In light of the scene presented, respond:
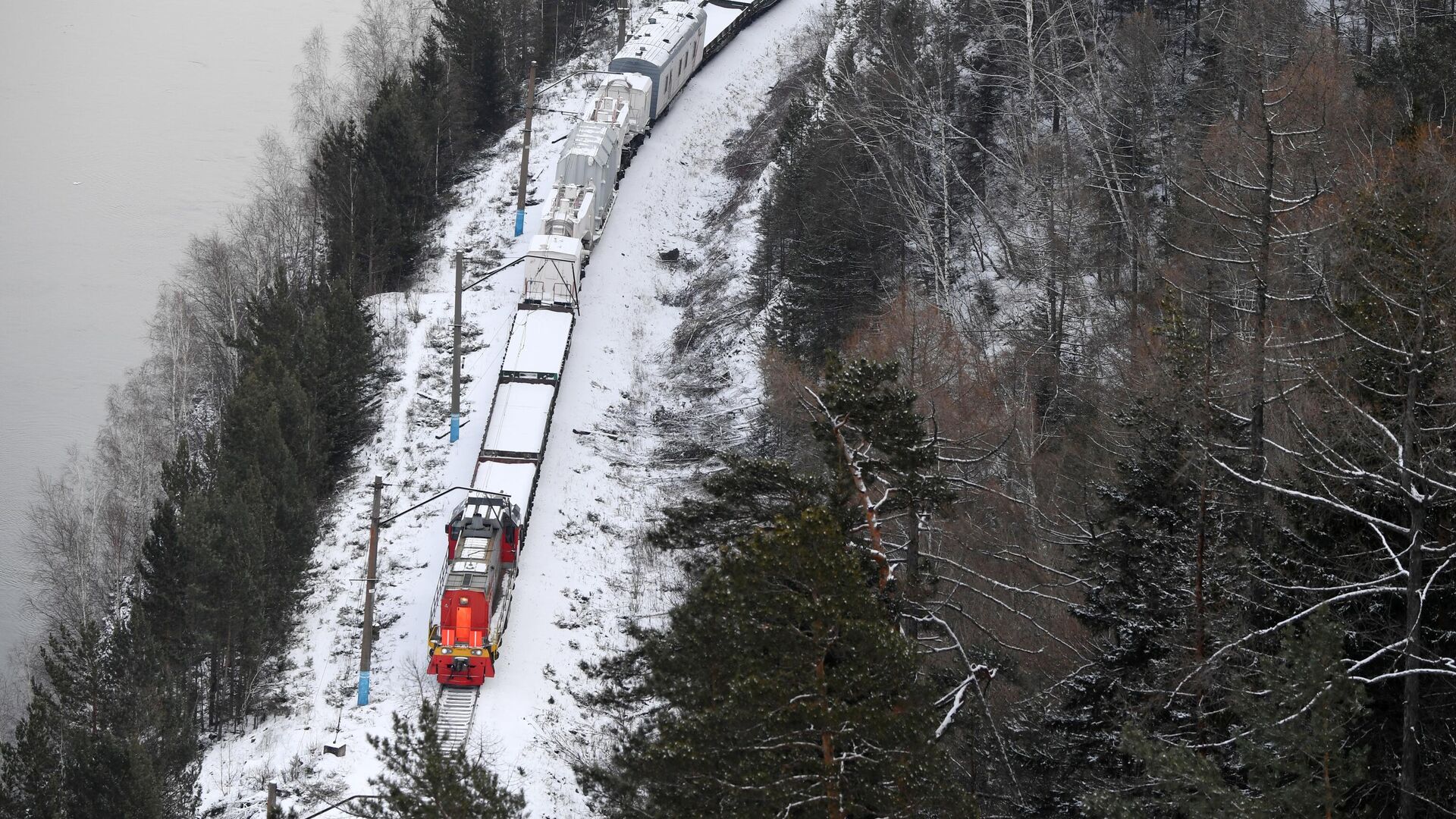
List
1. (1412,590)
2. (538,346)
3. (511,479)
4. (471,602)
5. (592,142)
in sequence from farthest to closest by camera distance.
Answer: (592,142) → (538,346) → (511,479) → (471,602) → (1412,590)

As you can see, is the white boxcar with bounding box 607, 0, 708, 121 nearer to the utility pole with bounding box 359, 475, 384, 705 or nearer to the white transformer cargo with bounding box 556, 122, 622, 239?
the white transformer cargo with bounding box 556, 122, 622, 239

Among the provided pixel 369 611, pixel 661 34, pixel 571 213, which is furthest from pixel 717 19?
pixel 369 611

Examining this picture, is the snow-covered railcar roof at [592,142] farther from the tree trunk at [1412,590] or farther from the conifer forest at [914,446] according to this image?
the tree trunk at [1412,590]

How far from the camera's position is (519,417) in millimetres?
36594

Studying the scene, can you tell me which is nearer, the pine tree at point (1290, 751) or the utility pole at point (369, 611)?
the pine tree at point (1290, 751)

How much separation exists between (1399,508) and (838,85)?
1311 inches

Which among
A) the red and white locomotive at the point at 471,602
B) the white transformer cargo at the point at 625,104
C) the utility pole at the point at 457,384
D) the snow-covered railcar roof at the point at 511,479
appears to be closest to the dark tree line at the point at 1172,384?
the white transformer cargo at the point at 625,104

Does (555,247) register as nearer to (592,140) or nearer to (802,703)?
(592,140)

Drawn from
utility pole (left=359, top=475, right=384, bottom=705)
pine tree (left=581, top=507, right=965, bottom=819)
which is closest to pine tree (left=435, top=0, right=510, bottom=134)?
utility pole (left=359, top=475, right=384, bottom=705)

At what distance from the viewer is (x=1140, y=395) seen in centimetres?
2178

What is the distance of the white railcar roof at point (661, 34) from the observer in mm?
53719

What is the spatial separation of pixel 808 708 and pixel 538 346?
1013 inches

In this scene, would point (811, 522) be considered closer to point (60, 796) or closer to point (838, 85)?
point (60, 796)

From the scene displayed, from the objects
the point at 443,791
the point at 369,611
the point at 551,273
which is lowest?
the point at 369,611
